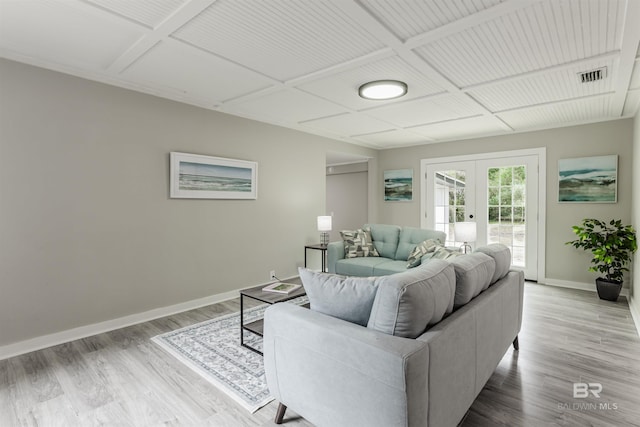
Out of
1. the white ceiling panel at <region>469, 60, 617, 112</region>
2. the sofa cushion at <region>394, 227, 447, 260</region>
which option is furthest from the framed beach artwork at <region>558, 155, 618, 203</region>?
the sofa cushion at <region>394, 227, 447, 260</region>

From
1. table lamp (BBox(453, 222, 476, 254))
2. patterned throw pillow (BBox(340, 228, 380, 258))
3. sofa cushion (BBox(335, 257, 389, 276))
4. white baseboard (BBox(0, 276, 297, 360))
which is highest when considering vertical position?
table lamp (BBox(453, 222, 476, 254))

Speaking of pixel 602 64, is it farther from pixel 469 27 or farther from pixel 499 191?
pixel 499 191

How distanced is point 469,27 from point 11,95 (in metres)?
3.42

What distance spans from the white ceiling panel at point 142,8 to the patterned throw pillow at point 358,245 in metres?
3.41

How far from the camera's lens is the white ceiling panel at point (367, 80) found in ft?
8.69

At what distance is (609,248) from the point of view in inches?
155

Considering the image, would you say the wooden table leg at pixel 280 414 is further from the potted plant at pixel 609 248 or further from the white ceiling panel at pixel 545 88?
the potted plant at pixel 609 248

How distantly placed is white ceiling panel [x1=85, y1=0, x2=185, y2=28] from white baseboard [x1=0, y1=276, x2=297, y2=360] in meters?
2.63

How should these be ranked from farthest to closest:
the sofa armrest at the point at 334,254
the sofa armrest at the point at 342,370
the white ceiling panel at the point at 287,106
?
the sofa armrest at the point at 334,254 → the white ceiling panel at the point at 287,106 → the sofa armrest at the point at 342,370

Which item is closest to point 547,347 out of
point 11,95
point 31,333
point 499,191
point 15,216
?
point 499,191

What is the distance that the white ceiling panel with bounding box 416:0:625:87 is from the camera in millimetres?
1880

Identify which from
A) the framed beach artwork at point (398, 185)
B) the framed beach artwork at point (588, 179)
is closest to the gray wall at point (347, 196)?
the framed beach artwork at point (398, 185)

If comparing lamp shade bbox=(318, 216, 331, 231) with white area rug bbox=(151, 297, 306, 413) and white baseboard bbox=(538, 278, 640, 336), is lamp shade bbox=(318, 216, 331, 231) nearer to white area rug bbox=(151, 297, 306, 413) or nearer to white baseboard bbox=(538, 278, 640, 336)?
white area rug bbox=(151, 297, 306, 413)

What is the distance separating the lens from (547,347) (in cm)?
273
